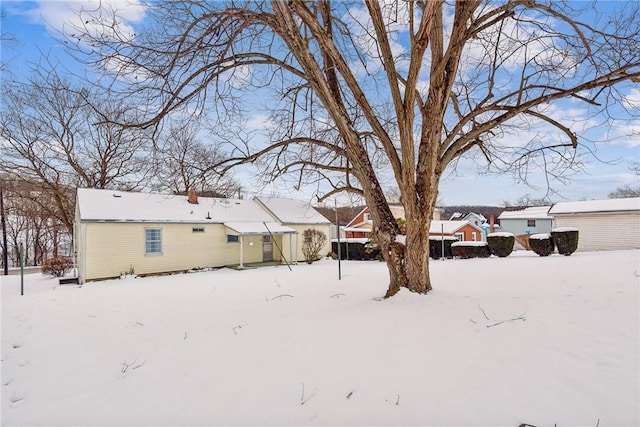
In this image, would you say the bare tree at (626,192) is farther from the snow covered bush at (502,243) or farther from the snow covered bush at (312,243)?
the snow covered bush at (312,243)

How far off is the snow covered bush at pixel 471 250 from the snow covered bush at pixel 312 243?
6.90 m

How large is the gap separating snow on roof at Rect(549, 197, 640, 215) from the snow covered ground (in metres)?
16.1

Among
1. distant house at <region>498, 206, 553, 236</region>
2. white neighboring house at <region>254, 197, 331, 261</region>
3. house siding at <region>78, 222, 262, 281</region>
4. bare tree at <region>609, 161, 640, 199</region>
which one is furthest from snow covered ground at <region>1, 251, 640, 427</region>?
bare tree at <region>609, 161, 640, 199</region>

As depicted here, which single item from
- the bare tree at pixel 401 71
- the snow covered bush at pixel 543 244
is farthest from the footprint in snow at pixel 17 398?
the snow covered bush at pixel 543 244

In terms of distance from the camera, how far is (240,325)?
471cm

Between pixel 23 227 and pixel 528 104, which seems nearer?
pixel 528 104

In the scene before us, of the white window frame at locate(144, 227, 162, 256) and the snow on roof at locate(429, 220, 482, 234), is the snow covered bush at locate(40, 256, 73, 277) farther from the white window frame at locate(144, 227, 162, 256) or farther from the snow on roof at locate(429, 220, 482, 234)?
the snow on roof at locate(429, 220, 482, 234)

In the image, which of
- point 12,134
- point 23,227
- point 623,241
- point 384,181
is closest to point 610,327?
point 384,181

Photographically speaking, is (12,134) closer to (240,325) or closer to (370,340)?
(240,325)

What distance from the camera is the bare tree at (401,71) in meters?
5.12

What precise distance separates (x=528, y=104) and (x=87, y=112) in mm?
7656

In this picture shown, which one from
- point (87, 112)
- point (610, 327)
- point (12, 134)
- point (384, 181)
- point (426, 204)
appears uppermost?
point (12, 134)

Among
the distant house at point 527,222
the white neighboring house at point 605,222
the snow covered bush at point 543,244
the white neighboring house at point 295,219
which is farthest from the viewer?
the distant house at point 527,222

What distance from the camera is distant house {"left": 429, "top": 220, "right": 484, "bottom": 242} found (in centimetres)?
2394
